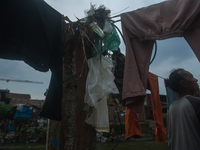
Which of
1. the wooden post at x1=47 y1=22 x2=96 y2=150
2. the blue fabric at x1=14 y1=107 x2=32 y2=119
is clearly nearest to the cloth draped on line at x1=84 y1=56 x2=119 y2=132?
the wooden post at x1=47 y1=22 x2=96 y2=150

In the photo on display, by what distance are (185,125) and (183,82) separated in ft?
1.50

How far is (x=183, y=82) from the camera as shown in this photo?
1354 mm

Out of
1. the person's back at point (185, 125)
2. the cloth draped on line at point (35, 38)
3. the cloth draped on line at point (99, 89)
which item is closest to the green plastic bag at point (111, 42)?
the cloth draped on line at point (99, 89)

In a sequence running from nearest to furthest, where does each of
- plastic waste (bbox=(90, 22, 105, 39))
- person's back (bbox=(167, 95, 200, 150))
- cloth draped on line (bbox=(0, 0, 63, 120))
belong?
1. person's back (bbox=(167, 95, 200, 150))
2. cloth draped on line (bbox=(0, 0, 63, 120))
3. plastic waste (bbox=(90, 22, 105, 39))

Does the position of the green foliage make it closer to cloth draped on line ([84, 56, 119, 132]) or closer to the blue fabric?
the blue fabric

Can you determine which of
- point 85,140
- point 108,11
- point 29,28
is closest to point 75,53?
point 108,11

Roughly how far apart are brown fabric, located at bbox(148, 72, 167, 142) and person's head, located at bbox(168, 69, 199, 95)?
1539mm

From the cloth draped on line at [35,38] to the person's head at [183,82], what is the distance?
125 cm

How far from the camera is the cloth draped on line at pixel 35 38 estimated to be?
1.20 meters

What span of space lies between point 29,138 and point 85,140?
1512 centimetres

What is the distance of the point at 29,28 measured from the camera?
1.32 metres

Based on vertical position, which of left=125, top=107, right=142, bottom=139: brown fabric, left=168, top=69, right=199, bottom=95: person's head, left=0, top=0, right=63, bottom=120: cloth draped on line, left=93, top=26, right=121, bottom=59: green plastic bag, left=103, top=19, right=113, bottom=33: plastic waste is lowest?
left=125, top=107, right=142, bottom=139: brown fabric

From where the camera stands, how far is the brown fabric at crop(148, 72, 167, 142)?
8.54 ft

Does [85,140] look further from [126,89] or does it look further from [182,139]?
[182,139]
